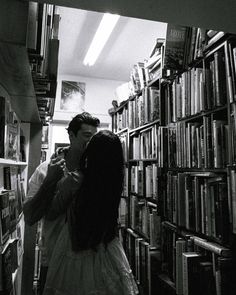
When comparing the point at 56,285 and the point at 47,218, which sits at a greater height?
the point at 47,218

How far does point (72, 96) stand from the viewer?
3.97 metres

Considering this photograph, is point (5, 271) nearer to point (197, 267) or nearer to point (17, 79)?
point (17, 79)

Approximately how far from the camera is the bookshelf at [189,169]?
4.30ft

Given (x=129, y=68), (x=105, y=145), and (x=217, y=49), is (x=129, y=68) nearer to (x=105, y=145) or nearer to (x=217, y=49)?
(x=217, y=49)

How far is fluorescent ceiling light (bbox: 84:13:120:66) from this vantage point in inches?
95.3

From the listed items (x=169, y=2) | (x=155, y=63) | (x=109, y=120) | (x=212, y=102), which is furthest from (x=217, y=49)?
(x=109, y=120)

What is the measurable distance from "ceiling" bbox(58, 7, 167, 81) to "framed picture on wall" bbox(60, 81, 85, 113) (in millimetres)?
177

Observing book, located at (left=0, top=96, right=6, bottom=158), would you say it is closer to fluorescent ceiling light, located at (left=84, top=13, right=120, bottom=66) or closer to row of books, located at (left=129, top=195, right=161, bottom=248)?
row of books, located at (left=129, top=195, right=161, bottom=248)

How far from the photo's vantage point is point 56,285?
832 millimetres

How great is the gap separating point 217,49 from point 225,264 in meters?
1.12

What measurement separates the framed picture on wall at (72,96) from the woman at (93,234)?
312 cm

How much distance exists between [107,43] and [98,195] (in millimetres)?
2526

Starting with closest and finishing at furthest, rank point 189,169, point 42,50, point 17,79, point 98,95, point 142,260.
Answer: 1. point 42,50
2. point 17,79
3. point 189,169
4. point 142,260
5. point 98,95

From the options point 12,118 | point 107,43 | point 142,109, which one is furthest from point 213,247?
point 107,43
